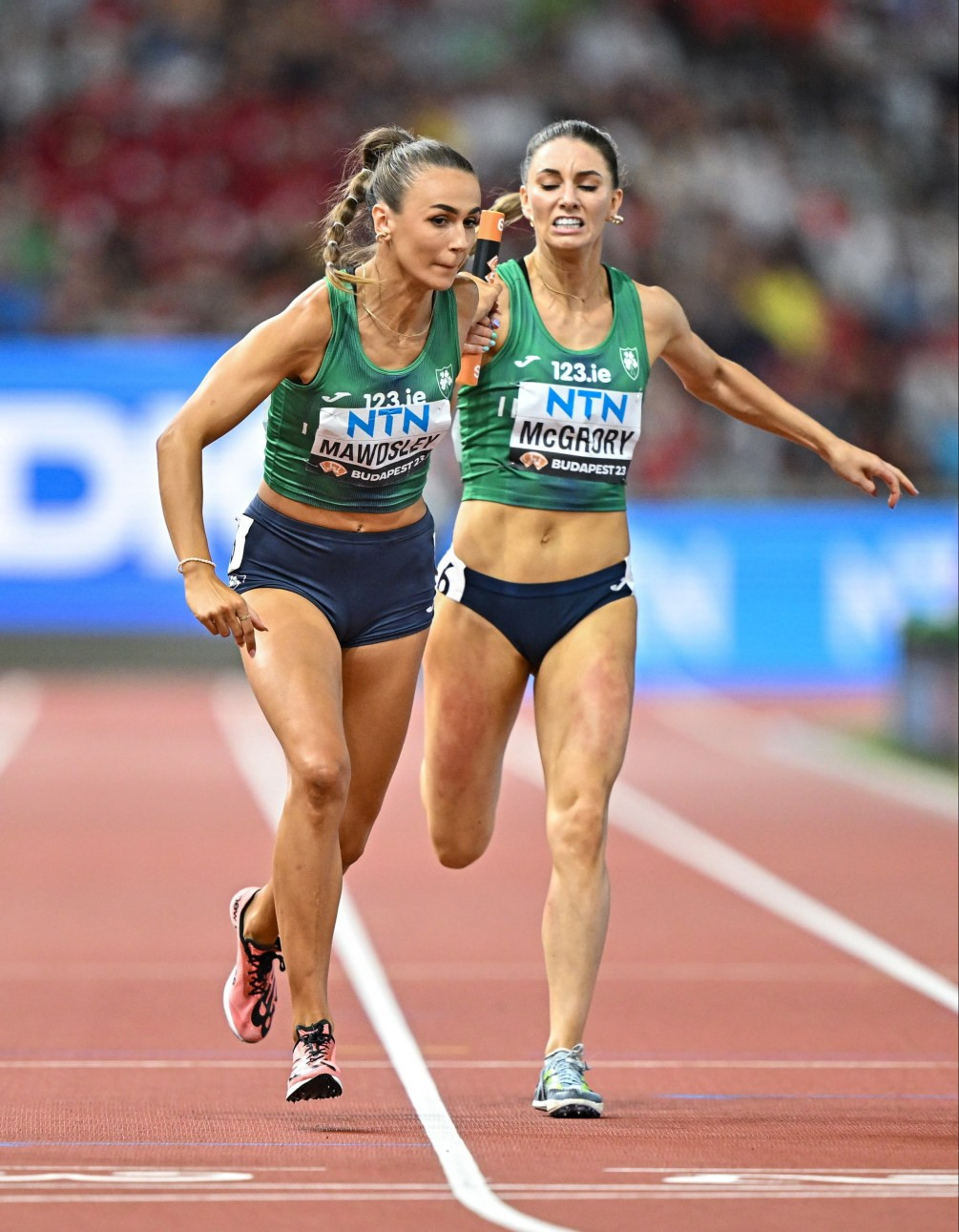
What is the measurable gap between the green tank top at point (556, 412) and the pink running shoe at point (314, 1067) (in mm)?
1553

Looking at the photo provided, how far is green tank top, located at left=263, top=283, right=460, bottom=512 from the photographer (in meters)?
5.79

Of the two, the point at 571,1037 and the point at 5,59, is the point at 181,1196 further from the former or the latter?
the point at 5,59

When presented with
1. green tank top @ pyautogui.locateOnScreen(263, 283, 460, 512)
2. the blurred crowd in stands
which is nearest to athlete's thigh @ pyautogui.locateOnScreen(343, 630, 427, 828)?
green tank top @ pyautogui.locateOnScreen(263, 283, 460, 512)

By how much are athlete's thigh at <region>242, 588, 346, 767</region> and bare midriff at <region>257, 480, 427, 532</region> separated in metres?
0.20

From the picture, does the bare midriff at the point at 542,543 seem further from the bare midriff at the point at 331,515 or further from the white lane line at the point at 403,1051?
the white lane line at the point at 403,1051

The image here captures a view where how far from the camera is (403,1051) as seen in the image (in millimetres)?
7137

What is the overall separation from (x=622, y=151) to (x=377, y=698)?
1893cm

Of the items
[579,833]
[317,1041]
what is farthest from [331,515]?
[317,1041]

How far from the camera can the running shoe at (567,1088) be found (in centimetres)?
593

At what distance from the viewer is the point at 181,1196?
5043 mm

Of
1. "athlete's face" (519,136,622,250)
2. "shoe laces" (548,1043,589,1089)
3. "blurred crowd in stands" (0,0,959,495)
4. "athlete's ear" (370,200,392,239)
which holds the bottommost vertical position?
"shoe laces" (548,1043,589,1089)

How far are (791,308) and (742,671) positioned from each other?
505cm

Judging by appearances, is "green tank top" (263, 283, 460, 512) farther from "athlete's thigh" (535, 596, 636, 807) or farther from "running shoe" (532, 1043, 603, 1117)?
"running shoe" (532, 1043, 603, 1117)

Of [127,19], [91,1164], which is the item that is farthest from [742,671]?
[91,1164]
